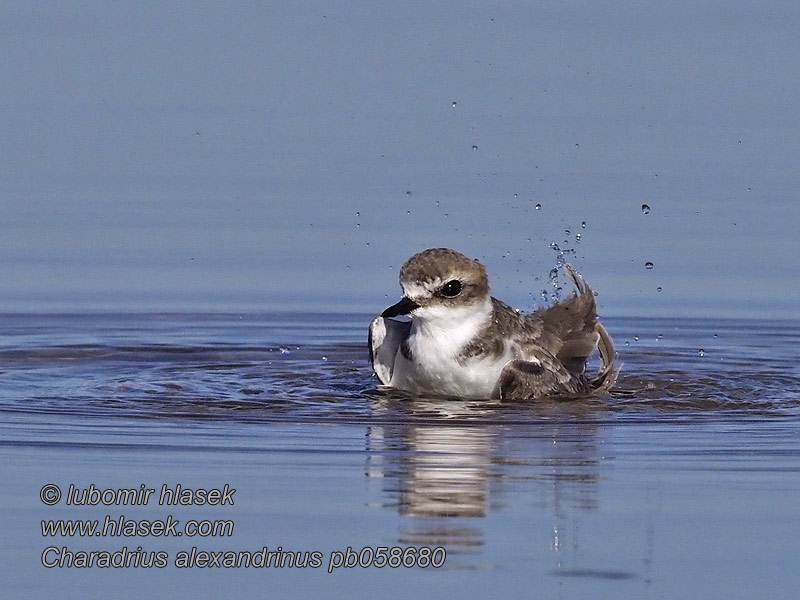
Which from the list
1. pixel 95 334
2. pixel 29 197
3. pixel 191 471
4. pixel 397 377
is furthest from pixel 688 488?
pixel 29 197

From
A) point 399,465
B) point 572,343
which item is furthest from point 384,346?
point 399,465

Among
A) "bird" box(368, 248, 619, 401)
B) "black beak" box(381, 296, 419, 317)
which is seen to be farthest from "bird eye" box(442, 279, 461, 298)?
"black beak" box(381, 296, 419, 317)

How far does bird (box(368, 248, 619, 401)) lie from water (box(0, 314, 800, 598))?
0.58 ft

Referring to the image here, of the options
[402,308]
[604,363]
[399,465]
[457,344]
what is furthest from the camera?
[604,363]

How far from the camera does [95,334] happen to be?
16.9 meters

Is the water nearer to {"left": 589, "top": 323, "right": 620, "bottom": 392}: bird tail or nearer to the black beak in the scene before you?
{"left": 589, "top": 323, "right": 620, "bottom": 392}: bird tail

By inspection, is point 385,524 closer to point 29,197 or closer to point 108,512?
point 108,512

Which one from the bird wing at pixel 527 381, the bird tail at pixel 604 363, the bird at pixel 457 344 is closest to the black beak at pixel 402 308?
the bird at pixel 457 344

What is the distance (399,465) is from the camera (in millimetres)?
11281

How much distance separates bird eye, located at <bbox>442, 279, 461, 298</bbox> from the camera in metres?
13.8

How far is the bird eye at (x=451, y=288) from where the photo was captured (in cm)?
1383

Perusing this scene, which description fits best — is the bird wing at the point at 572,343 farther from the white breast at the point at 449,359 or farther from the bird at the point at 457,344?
the white breast at the point at 449,359

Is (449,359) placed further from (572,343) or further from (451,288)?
(572,343)

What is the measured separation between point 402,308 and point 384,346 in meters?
0.76
